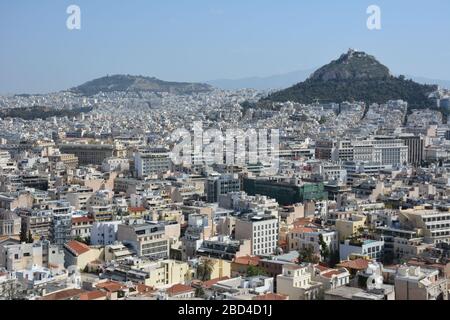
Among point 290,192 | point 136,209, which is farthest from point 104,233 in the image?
point 290,192

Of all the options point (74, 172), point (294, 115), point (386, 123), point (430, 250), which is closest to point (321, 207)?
point (430, 250)

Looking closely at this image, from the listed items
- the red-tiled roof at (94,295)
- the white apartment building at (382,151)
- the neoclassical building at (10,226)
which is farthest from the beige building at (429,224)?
the white apartment building at (382,151)

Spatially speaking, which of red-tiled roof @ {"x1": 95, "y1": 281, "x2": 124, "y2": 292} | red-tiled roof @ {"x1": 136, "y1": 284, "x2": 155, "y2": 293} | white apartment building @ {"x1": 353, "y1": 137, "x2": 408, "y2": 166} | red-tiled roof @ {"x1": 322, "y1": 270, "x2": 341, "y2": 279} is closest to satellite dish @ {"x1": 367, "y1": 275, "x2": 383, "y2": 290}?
red-tiled roof @ {"x1": 322, "y1": 270, "x2": 341, "y2": 279}

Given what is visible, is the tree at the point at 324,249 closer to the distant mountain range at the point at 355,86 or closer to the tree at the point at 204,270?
the tree at the point at 204,270

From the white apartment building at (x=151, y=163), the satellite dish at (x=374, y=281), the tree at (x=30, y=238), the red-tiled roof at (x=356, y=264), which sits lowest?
the red-tiled roof at (x=356, y=264)

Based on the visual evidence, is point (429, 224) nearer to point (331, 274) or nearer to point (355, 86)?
point (331, 274)
